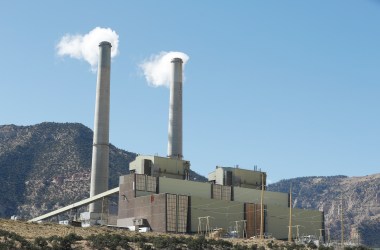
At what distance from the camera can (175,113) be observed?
117m

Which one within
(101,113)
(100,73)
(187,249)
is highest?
(100,73)

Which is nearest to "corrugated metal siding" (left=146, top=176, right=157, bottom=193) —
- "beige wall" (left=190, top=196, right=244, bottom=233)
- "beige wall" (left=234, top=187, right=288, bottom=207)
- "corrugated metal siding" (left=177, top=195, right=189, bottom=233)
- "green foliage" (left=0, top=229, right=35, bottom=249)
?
"corrugated metal siding" (left=177, top=195, right=189, bottom=233)

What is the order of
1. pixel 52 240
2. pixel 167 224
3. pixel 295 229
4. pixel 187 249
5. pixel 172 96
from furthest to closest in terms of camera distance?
pixel 172 96 < pixel 295 229 < pixel 167 224 < pixel 187 249 < pixel 52 240

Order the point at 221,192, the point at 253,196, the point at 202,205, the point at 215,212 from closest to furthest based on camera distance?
the point at 202,205
the point at 215,212
the point at 221,192
the point at 253,196

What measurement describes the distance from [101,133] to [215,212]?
25101 mm

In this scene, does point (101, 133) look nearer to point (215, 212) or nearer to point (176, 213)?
point (176, 213)

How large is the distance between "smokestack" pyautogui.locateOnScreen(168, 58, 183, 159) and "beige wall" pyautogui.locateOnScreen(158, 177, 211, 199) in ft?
41.7

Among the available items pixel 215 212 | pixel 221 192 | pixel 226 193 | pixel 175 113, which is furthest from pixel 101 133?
pixel 215 212

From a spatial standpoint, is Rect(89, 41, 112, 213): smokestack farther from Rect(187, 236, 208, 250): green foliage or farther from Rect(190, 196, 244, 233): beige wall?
Rect(187, 236, 208, 250): green foliage

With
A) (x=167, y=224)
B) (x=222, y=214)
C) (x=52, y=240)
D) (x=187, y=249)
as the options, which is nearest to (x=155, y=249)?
(x=187, y=249)

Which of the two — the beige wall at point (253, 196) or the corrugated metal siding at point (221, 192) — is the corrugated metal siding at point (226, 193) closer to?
the corrugated metal siding at point (221, 192)

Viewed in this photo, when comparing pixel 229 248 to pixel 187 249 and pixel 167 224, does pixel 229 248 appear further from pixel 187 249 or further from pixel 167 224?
pixel 167 224

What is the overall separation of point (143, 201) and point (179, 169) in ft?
52.2

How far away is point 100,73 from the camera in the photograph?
11031cm
